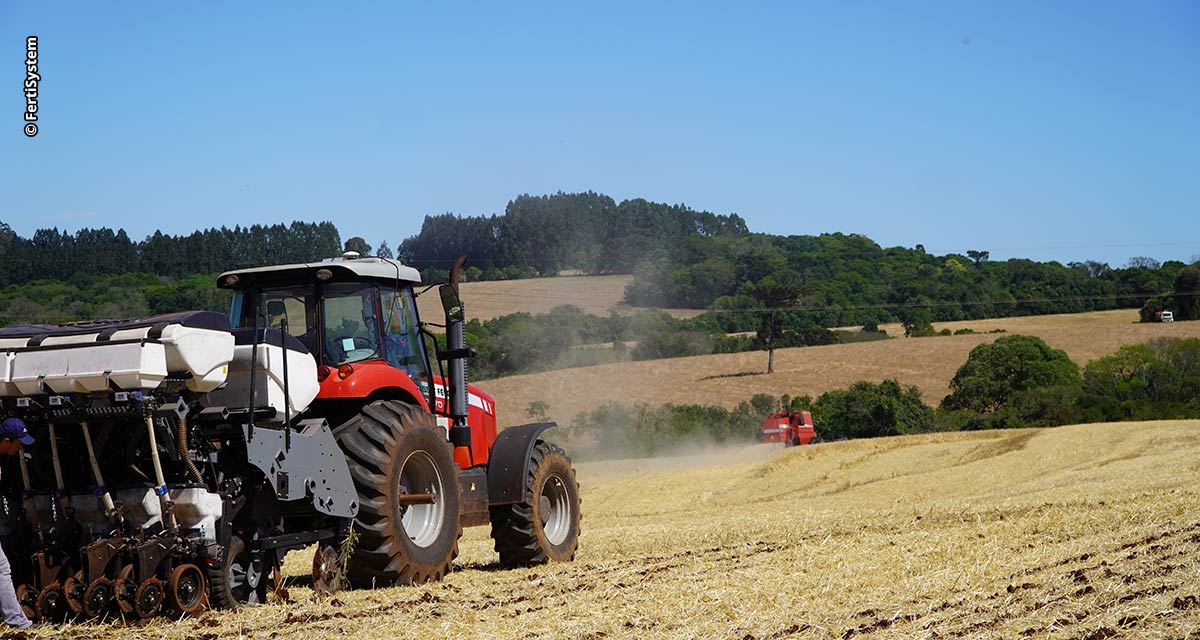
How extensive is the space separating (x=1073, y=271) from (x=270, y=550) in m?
81.3

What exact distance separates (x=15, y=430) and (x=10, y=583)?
0.93 m

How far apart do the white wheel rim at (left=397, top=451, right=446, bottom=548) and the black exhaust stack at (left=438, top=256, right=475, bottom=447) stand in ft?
2.72

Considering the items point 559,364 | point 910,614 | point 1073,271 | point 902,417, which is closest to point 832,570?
point 910,614

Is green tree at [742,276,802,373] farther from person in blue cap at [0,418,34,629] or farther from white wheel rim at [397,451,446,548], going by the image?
person in blue cap at [0,418,34,629]

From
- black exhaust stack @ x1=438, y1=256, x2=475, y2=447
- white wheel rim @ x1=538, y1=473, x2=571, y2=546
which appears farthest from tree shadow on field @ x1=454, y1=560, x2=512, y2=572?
black exhaust stack @ x1=438, y1=256, x2=475, y2=447

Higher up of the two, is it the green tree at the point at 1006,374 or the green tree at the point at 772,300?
the green tree at the point at 772,300

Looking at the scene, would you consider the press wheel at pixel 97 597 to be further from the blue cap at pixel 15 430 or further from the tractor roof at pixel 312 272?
the tractor roof at pixel 312 272

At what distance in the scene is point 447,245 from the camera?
1610 inches

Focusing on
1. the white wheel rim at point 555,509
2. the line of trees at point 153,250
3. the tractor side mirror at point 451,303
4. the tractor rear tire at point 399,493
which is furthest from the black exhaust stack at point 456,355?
the line of trees at point 153,250

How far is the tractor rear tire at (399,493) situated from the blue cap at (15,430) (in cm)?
221

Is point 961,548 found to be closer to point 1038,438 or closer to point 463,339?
point 463,339

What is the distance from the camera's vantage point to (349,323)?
9.88 metres

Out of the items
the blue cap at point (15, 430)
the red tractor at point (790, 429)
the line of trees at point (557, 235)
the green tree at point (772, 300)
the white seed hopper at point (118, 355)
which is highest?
the line of trees at point (557, 235)

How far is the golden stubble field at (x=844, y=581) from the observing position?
6.82 meters
